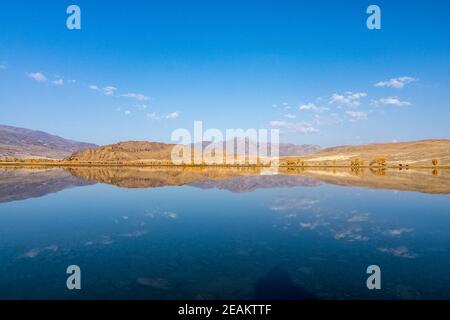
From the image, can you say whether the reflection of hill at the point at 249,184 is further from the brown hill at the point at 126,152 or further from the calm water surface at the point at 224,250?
the brown hill at the point at 126,152

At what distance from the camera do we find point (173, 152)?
178500 millimetres

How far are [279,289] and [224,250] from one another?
3.92 m

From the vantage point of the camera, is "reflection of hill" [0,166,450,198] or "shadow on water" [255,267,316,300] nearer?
"shadow on water" [255,267,316,300]

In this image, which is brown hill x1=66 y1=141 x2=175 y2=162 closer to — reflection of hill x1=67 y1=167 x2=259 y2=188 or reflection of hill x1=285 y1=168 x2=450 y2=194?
reflection of hill x1=67 y1=167 x2=259 y2=188

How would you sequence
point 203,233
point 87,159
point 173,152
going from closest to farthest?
1. point 203,233
2. point 87,159
3. point 173,152

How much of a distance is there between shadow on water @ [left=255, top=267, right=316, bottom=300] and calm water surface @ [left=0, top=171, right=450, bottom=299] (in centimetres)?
3

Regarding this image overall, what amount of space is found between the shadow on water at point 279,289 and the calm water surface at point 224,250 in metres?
0.03

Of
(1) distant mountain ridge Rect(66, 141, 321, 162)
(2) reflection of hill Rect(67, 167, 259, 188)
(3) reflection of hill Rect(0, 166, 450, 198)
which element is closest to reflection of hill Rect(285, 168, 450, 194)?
(3) reflection of hill Rect(0, 166, 450, 198)

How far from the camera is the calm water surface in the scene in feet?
28.0

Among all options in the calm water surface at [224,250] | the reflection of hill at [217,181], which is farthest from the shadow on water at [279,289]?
the reflection of hill at [217,181]

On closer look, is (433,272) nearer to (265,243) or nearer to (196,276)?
(265,243)

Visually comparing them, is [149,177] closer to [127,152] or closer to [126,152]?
[126,152]
